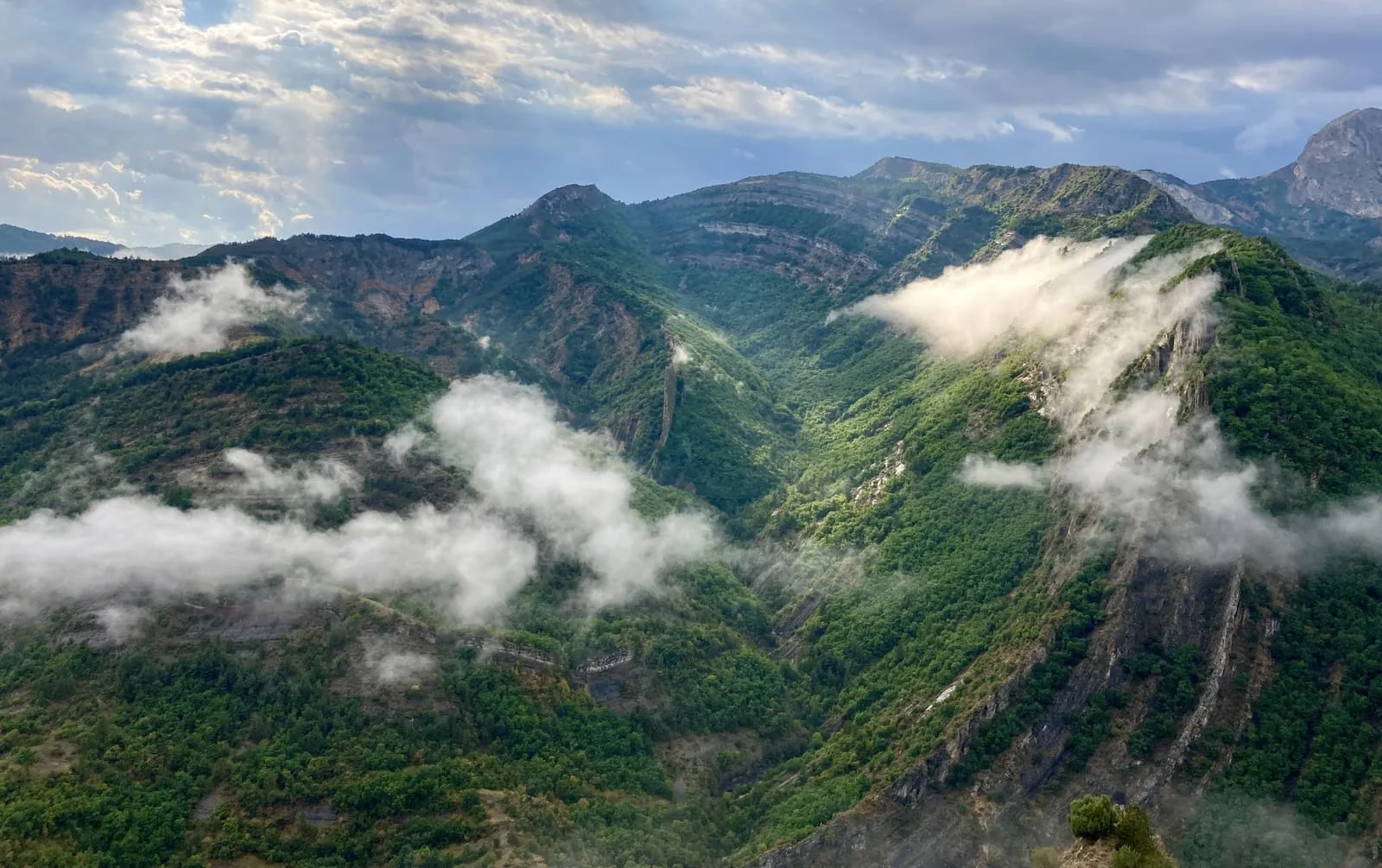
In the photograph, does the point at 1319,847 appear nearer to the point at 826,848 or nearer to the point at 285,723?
the point at 826,848

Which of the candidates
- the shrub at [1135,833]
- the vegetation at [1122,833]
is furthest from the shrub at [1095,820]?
the shrub at [1135,833]

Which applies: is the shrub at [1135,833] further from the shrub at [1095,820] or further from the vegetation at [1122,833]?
the shrub at [1095,820]

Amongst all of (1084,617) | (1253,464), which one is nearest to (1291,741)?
(1084,617)

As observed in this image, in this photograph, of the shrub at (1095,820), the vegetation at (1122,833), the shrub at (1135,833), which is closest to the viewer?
the vegetation at (1122,833)

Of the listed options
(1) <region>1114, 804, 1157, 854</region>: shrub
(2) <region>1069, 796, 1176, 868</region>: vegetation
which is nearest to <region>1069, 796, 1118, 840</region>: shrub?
(2) <region>1069, 796, 1176, 868</region>: vegetation

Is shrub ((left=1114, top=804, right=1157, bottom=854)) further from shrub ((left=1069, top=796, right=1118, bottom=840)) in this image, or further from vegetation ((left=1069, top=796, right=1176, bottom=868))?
shrub ((left=1069, top=796, right=1118, bottom=840))

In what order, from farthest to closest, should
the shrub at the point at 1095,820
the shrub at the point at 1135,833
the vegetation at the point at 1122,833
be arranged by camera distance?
the shrub at the point at 1095,820 → the shrub at the point at 1135,833 → the vegetation at the point at 1122,833

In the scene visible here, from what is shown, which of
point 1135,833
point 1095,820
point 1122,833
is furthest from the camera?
point 1095,820

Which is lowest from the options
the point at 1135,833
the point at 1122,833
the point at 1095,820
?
the point at 1095,820

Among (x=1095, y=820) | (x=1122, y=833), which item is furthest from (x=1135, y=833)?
(x=1095, y=820)

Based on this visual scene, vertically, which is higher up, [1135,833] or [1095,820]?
[1135,833]

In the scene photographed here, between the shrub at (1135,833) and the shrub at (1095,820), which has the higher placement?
the shrub at (1135,833)

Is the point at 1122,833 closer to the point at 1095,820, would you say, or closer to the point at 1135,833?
the point at 1135,833
